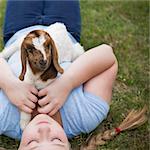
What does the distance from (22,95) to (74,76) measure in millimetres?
216

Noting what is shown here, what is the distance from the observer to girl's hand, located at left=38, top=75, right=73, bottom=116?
1637mm

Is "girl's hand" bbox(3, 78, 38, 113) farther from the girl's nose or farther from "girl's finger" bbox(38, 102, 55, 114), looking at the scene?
the girl's nose

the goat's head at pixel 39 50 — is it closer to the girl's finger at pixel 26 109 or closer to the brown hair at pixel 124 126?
the girl's finger at pixel 26 109

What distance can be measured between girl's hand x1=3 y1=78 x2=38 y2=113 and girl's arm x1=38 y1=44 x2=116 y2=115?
3 centimetres

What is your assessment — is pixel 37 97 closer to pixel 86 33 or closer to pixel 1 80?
pixel 1 80

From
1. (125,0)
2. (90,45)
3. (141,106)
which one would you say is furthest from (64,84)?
(125,0)

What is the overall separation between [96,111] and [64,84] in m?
0.19

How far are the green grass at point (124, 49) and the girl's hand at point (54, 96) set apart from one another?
0.25 m

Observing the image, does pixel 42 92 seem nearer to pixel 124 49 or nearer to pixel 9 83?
pixel 9 83

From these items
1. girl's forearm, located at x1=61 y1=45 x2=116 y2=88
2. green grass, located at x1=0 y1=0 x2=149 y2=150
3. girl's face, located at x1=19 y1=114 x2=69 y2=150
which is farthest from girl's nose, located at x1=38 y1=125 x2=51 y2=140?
green grass, located at x1=0 y1=0 x2=149 y2=150

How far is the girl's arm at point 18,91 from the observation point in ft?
5.34

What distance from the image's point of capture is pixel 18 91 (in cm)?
166

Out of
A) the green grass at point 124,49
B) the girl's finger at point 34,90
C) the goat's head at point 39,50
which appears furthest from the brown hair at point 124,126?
the goat's head at point 39,50

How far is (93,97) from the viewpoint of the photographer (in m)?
1.78
